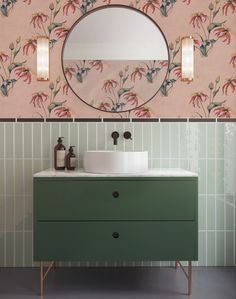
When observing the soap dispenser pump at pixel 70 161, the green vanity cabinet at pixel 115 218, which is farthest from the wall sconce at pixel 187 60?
the soap dispenser pump at pixel 70 161

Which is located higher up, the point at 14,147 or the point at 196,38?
the point at 196,38

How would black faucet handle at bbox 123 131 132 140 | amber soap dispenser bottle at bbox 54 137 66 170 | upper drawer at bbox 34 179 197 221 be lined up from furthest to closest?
black faucet handle at bbox 123 131 132 140
amber soap dispenser bottle at bbox 54 137 66 170
upper drawer at bbox 34 179 197 221

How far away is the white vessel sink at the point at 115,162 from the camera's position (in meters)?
2.69

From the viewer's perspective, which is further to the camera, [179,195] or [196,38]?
[196,38]

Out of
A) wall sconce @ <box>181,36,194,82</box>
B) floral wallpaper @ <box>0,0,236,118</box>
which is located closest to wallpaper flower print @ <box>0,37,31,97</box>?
floral wallpaper @ <box>0,0,236,118</box>

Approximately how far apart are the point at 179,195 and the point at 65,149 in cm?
96

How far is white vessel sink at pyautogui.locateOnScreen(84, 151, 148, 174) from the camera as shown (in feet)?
8.81

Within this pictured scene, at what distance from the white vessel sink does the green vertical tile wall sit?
1.41ft

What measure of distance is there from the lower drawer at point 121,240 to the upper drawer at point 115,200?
5cm

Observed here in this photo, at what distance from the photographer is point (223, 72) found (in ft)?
10.4

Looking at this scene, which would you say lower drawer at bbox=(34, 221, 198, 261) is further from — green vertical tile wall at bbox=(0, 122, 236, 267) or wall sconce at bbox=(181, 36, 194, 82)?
wall sconce at bbox=(181, 36, 194, 82)

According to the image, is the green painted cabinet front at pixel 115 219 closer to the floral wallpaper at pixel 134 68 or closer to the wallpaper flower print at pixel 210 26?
the floral wallpaper at pixel 134 68

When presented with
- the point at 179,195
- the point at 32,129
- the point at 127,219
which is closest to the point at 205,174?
the point at 179,195

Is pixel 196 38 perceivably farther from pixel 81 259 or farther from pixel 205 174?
pixel 81 259
